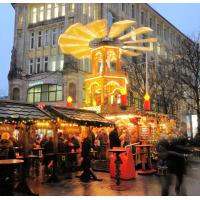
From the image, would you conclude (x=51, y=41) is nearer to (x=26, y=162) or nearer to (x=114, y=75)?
(x=114, y=75)

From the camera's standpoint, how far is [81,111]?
1508cm

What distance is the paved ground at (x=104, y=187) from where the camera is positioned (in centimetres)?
902

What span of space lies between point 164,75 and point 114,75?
10901 millimetres

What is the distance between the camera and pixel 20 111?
37.0ft

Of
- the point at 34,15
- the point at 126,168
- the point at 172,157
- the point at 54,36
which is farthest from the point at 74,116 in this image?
the point at 34,15

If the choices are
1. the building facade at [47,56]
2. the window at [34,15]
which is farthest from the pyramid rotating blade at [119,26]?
the window at [34,15]

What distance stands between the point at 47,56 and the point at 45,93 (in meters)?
4.81

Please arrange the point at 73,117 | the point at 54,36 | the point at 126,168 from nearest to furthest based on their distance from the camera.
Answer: the point at 126,168, the point at 73,117, the point at 54,36

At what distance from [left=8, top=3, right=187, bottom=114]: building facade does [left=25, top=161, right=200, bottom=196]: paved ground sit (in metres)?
22.6

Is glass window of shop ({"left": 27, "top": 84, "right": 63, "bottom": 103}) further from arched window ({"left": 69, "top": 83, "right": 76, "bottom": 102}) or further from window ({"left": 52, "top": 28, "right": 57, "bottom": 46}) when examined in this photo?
window ({"left": 52, "top": 28, "right": 57, "bottom": 46})

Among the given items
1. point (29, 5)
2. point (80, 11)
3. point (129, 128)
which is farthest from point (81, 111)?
point (29, 5)

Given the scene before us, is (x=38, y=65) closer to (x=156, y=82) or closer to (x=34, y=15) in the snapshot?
(x=34, y=15)

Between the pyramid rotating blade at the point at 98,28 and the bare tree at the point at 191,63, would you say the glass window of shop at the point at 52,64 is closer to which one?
the bare tree at the point at 191,63

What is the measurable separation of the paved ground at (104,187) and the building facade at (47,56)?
22.6m
